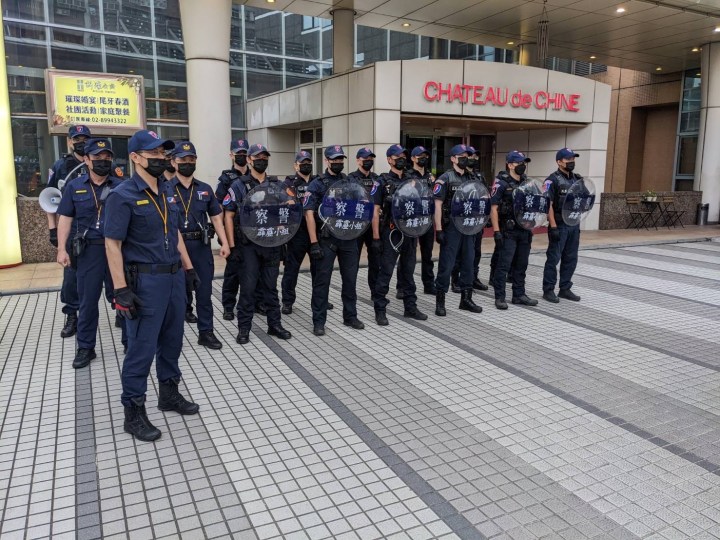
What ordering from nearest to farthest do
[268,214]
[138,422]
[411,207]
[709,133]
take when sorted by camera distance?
[138,422]
[268,214]
[411,207]
[709,133]

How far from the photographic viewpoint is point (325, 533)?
275cm

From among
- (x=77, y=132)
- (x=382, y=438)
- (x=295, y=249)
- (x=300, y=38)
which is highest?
(x=300, y=38)

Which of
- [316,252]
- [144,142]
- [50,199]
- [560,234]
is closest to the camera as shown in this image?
[144,142]

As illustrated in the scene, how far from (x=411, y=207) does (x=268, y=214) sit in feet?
5.49

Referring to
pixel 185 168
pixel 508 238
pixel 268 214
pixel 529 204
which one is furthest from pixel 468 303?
pixel 185 168

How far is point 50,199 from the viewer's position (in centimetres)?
583

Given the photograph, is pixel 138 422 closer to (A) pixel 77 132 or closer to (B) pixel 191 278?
(B) pixel 191 278

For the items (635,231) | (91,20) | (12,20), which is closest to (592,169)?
(635,231)

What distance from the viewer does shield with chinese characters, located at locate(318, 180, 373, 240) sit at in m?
5.88

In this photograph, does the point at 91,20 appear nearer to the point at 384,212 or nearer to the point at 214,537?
the point at 384,212

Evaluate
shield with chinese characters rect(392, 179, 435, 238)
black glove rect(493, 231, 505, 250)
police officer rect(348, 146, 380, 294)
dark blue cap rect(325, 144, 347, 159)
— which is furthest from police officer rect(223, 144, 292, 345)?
black glove rect(493, 231, 505, 250)

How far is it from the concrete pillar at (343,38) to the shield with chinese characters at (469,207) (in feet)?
26.8

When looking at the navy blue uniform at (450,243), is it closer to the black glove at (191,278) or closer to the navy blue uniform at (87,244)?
the black glove at (191,278)

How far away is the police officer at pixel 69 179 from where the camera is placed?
566 centimetres
